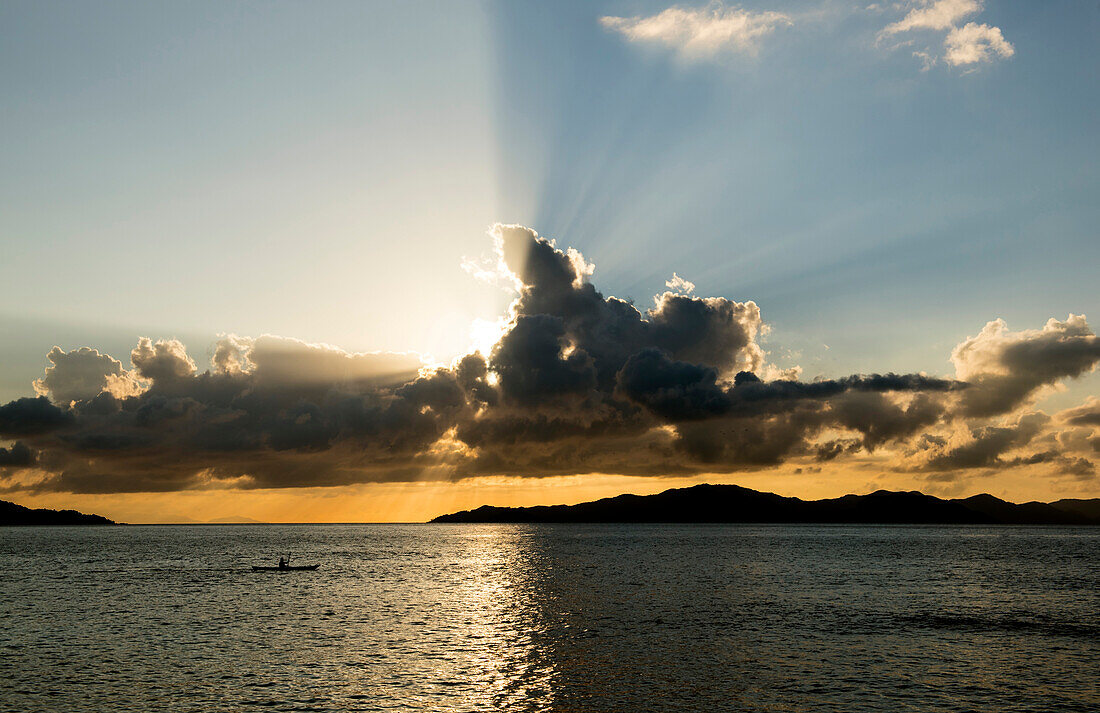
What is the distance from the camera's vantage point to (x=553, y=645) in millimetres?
63281

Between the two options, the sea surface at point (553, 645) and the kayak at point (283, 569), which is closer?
the sea surface at point (553, 645)

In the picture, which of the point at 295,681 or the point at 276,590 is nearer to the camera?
the point at 295,681

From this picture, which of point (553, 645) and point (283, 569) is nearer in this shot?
point (553, 645)

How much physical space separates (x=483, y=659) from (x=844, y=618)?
1632 inches

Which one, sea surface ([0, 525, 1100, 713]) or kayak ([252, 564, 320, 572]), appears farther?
kayak ([252, 564, 320, 572])

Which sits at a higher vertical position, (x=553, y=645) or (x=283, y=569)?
(x=553, y=645)

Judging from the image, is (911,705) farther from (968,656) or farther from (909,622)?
(909,622)

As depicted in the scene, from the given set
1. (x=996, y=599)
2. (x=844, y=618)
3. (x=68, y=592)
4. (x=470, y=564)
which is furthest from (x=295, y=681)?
(x=470, y=564)

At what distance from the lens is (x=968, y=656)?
5806cm

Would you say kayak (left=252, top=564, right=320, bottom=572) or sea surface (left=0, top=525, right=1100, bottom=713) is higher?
sea surface (left=0, top=525, right=1100, bottom=713)

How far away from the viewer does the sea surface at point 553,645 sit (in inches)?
1813

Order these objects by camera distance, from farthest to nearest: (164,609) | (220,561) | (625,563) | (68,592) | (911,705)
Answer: (220,561) < (625,563) < (68,592) < (164,609) < (911,705)

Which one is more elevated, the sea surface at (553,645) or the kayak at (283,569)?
the sea surface at (553,645)

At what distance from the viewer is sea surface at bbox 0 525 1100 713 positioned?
46.1 meters
